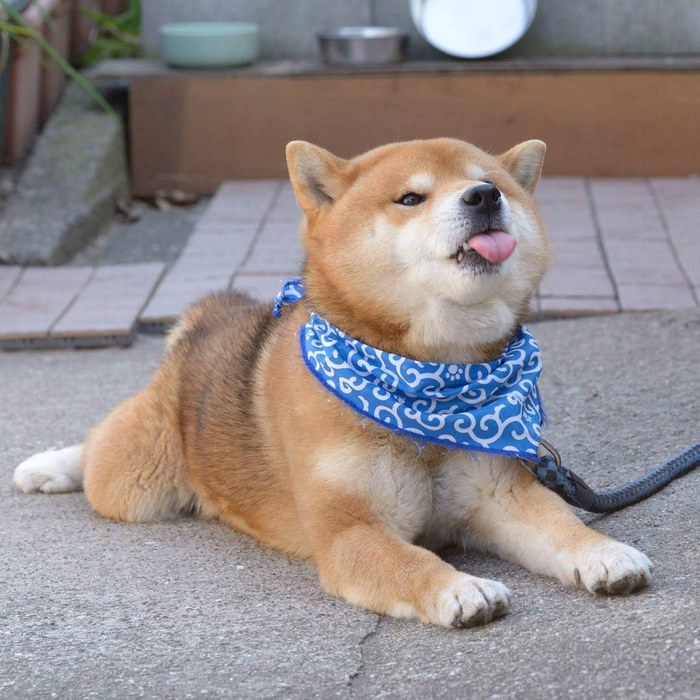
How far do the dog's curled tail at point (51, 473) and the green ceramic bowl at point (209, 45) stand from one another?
174 inches

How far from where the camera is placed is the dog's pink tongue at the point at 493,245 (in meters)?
2.96

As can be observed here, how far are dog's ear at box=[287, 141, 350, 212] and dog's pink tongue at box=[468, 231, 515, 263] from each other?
0.46 metres

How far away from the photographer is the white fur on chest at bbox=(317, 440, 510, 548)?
10.0 feet

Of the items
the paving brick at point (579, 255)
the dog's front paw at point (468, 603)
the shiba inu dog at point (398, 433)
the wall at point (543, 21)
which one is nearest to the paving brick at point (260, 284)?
the paving brick at point (579, 255)

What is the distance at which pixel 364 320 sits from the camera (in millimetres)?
3162

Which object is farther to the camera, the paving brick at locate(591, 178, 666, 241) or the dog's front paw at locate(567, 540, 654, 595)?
the paving brick at locate(591, 178, 666, 241)

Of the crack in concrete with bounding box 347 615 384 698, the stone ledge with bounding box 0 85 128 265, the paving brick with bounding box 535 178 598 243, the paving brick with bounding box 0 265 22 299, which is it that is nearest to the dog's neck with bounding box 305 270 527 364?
the crack in concrete with bounding box 347 615 384 698

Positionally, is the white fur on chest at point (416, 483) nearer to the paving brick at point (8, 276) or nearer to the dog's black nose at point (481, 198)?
the dog's black nose at point (481, 198)

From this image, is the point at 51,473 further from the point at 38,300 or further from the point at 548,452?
the point at 38,300

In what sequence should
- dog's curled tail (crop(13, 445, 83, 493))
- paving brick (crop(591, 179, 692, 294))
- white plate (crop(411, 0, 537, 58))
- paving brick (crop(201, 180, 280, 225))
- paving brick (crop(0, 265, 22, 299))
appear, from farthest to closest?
white plate (crop(411, 0, 537, 58)) < paving brick (crop(201, 180, 280, 225)) < paving brick (crop(0, 265, 22, 299)) < paving brick (crop(591, 179, 692, 294)) < dog's curled tail (crop(13, 445, 83, 493))

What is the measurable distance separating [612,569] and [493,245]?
80 cm

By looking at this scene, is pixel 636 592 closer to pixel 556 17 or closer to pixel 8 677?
pixel 8 677

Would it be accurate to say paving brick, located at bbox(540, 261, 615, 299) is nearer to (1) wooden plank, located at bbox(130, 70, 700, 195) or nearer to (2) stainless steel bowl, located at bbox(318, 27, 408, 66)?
(1) wooden plank, located at bbox(130, 70, 700, 195)

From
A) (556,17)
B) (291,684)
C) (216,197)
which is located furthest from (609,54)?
(291,684)
